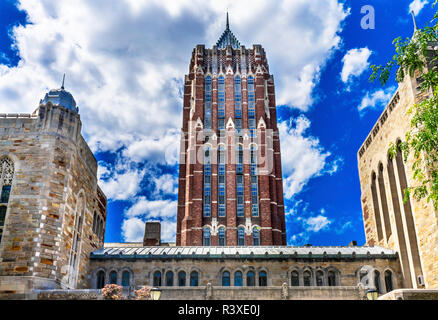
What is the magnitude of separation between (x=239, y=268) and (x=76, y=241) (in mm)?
11531

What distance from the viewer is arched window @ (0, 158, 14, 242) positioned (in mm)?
24766

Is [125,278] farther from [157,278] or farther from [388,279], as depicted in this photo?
[388,279]

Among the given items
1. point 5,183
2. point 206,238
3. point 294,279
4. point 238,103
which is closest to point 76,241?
point 5,183

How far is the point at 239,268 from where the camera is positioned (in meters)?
31.9

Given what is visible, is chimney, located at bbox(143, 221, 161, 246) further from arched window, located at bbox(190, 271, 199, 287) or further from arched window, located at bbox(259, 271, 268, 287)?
arched window, located at bbox(259, 271, 268, 287)

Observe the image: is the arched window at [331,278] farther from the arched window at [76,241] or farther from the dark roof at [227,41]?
the dark roof at [227,41]

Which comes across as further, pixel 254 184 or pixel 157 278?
pixel 254 184

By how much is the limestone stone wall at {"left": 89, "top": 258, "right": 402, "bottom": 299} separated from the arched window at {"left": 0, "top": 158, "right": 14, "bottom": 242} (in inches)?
351

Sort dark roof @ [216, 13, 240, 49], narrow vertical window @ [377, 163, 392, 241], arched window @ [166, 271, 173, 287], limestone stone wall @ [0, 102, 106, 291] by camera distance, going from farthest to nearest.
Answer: dark roof @ [216, 13, 240, 49], narrow vertical window @ [377, 163, 392, 241], arched window @ [166, 271, 173, 287], limestone stone wall @ [0, 102, 106, 291]

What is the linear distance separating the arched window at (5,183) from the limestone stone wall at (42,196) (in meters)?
0.36

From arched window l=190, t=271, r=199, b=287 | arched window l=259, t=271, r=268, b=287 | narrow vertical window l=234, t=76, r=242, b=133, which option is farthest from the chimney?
narrow vertical window l=234, t=76, r=242, b=133

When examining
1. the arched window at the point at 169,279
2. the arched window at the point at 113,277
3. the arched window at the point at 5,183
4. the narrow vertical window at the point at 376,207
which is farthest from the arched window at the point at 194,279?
the narrow vertical window at the point at 376,207
